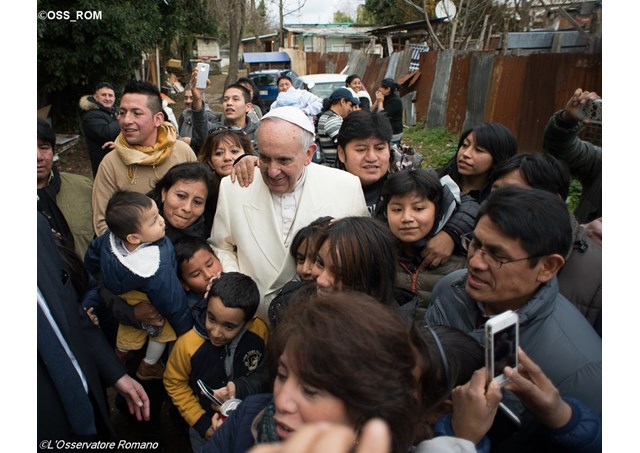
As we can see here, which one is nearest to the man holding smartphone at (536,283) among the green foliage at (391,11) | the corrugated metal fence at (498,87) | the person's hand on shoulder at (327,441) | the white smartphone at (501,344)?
the white smartphone at (501,344)

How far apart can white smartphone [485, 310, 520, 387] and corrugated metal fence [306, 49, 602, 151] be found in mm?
5103

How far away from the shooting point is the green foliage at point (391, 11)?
2749cm

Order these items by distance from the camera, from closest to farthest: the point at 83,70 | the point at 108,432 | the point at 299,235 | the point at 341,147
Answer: the point at 108,432 < the point at 299,235 < the point at 341,147 < the point at 83,70

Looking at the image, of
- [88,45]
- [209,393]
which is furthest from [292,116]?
[88,45]

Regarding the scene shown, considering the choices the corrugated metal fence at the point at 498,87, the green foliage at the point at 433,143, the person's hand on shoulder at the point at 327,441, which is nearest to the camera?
the person's hand on shoulder at the point at 327,441

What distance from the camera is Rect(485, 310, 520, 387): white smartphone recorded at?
1.18 m

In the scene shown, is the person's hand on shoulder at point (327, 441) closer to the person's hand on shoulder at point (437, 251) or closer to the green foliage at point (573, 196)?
the person's hand on shoulder at point (437, 251)

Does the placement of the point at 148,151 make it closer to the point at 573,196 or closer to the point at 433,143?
the point at 573,196

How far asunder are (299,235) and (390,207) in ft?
1.59

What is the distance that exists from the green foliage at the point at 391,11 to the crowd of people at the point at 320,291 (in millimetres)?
27074

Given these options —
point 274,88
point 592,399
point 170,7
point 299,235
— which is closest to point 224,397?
point 299,235

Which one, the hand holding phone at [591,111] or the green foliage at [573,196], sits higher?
the hand holding phone at [591,111]

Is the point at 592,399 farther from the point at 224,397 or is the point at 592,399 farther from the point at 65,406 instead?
the point at 65,406

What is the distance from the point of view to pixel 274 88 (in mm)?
15469
